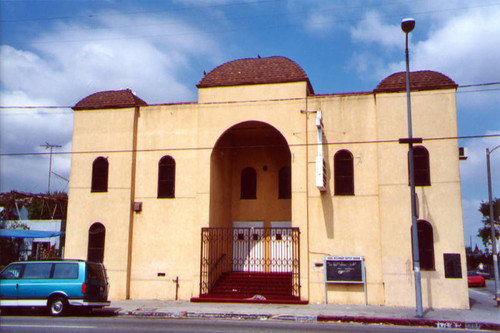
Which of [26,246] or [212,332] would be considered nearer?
[212,332]

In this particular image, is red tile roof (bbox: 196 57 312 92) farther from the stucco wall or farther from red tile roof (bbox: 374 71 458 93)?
red tile roof (bbox: 374 71 458 93)

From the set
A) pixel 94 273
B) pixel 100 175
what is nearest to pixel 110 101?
pixel 100 175

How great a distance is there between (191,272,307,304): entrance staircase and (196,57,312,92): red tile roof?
783 cm

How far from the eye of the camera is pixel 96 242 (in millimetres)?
19000

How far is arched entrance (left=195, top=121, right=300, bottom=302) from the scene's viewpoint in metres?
18.0

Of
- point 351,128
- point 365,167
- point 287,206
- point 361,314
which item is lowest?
point 361,314

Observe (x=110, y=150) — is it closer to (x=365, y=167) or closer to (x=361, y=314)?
(x=365, y=167)

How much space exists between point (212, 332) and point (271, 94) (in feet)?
33.7

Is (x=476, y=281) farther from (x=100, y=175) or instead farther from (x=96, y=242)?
(x=100, y=175)

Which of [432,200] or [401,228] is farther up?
[432,200]

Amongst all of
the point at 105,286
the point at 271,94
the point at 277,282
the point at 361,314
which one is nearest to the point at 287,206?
the point at 277,282

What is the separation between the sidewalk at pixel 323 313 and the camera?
13.1 meters

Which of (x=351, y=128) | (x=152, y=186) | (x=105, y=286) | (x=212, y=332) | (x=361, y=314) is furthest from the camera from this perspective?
(x=152, y=186)

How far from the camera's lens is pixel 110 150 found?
770 inches
